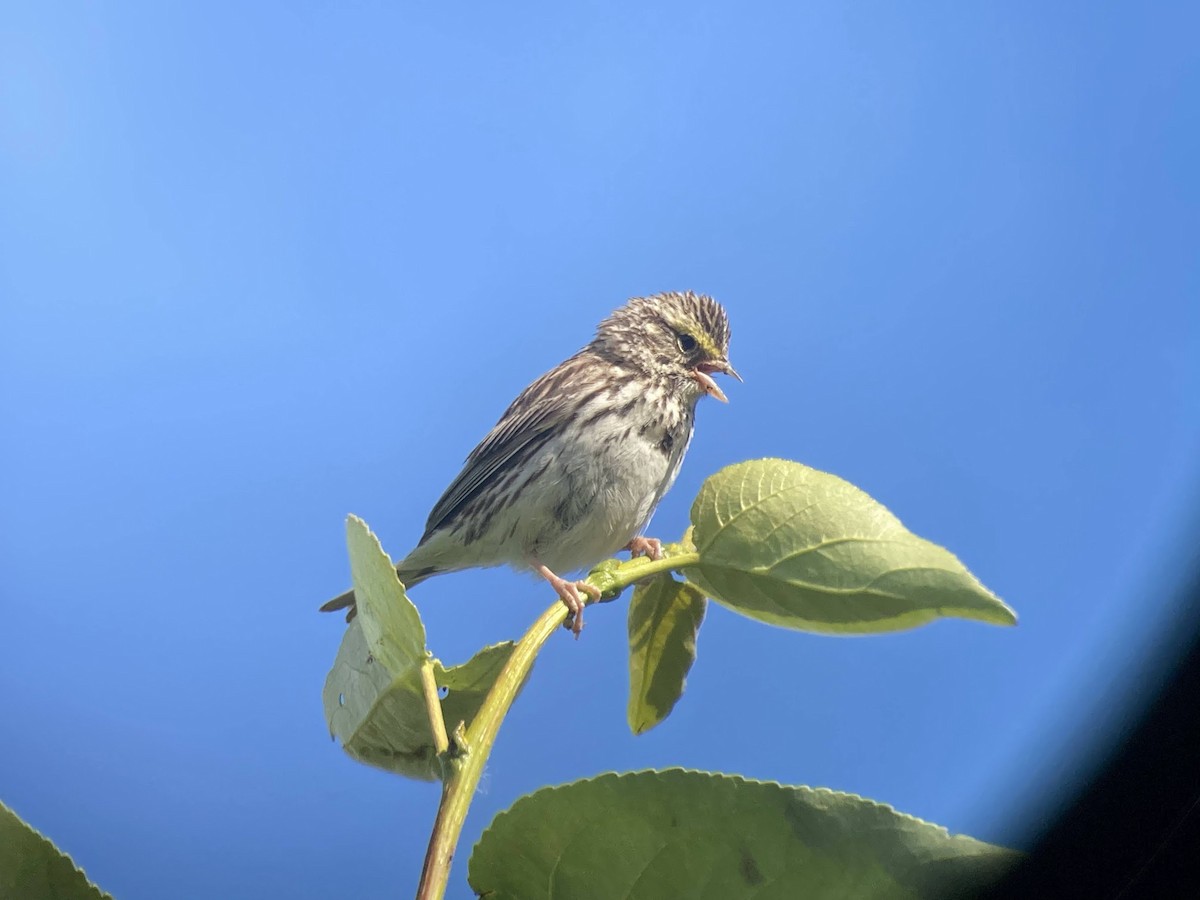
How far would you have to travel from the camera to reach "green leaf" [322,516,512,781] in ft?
2.34

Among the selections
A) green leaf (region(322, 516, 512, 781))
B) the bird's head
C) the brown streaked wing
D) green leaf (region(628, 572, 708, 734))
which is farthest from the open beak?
green leaf (region(322, 516, 512, 781))

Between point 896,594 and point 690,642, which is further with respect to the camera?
point 690,642

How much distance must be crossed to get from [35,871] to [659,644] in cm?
69

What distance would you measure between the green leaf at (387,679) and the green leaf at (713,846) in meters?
0.10

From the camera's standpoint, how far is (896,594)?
70 cm

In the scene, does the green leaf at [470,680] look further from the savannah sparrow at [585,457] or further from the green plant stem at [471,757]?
the savannah sparrow at [585,457]

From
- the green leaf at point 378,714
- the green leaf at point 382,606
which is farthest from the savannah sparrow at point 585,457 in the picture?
the green leaf at point 382,606

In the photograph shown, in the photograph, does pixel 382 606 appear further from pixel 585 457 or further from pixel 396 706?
pixel 585 457

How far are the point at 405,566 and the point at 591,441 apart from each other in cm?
83

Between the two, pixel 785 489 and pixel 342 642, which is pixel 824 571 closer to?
pixel 785 489

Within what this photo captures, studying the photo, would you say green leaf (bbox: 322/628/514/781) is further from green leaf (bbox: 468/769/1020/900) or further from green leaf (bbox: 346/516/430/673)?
green leaf (bbox: 468/769/1020/900)

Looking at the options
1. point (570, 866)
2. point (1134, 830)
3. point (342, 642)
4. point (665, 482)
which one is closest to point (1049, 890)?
point (1134, 830)

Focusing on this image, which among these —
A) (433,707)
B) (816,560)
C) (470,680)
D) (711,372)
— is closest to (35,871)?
(433,707)

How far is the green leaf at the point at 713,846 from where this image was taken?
1.96 ft
